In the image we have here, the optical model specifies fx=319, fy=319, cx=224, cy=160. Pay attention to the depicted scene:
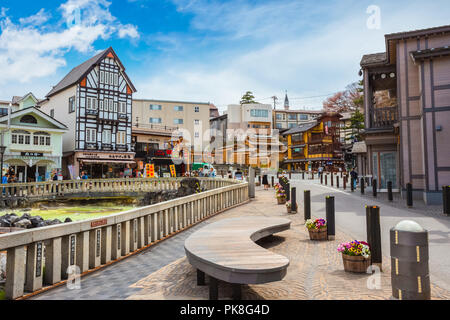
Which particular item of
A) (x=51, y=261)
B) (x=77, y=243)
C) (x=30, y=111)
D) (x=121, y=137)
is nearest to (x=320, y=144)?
(x=121, y=137)

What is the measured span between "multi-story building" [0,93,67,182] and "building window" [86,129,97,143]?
9.55ft

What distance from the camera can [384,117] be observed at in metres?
21.0

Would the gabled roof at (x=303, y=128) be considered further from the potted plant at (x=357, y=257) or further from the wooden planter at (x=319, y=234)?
the potted plant at (x=357, y=257)

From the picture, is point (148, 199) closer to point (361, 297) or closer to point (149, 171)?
point (149, 171)

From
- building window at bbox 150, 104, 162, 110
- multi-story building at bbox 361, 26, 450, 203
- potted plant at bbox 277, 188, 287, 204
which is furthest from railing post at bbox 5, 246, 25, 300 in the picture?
building window at bbox 150, 104, 162, 110

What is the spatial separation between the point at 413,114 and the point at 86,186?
2487cm

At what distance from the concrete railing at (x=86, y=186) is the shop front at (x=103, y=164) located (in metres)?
7.91

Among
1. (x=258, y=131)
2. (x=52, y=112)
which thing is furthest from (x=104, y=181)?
(x=258, y=131)

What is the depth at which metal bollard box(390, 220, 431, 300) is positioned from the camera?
379 centimetres

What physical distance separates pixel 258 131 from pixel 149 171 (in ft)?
110

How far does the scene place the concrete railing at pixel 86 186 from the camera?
22891mm

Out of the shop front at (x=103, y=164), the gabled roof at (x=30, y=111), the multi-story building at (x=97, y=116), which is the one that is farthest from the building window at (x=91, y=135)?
the gabled roof at (x=30, y=111)
